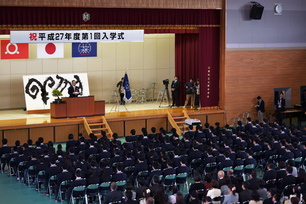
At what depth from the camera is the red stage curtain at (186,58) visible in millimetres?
Result: 26547

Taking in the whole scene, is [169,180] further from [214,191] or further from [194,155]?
[214,191]

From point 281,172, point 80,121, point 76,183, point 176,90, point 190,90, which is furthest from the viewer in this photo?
point 176,90

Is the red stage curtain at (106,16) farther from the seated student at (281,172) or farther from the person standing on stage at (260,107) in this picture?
the seated student at (281,172)

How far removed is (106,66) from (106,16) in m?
6.54

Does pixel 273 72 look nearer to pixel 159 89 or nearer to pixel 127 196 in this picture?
pixel 159 89

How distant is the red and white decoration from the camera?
25344 mm

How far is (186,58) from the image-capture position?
2700 centimetres

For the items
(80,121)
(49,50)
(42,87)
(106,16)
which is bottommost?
(80,121)

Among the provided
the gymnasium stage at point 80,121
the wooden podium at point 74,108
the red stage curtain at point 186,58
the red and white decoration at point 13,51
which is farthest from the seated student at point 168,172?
the red and white decoration at point 13,51

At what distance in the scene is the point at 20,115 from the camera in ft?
79.8

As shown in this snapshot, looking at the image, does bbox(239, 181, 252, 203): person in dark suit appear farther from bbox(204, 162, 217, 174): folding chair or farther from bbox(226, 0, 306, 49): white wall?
bbox(226, 0, 306, 49): white wall

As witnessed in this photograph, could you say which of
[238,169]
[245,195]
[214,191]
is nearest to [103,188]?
[214,191]

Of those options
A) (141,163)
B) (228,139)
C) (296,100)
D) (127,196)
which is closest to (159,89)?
(296,100)

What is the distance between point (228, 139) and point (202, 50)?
26.5 ft
